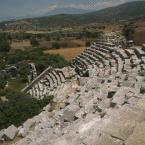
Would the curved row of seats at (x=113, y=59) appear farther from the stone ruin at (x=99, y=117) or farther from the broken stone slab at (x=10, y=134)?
the broken stone slab at (x=10, y=134)

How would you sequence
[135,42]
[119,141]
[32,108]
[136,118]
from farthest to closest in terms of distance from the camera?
[135,42] → [32,108] → [136,118] → [119,141]

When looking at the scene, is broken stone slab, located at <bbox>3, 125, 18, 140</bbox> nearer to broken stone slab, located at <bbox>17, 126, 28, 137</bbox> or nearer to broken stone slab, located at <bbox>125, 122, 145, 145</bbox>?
broken stone slab, located at <bbox>17, 126, 28, 137</bbox>

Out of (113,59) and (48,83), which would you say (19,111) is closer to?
(113,59)

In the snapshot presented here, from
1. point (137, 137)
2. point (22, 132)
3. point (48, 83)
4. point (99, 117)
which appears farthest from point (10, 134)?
point (48, 83)

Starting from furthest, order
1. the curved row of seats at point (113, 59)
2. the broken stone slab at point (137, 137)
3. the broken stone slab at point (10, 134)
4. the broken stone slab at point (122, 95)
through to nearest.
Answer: the curved row of seats at point (113, 59) < the broken stone slab at point (10, 134) < the broken stone slab at point (122, 95) < the broken stone slab at point (137, 137)

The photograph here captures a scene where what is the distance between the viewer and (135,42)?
36.3m

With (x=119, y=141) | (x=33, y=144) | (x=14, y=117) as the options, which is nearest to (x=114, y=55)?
(x=14, y=117)

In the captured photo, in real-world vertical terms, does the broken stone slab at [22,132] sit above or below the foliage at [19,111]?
above

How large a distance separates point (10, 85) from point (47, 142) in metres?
31.4

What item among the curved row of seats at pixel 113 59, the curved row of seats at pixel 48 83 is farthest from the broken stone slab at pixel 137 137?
the curved row of seats at pixel 48 83

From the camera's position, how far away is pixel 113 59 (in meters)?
24.9

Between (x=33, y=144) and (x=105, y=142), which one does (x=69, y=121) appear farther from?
(x=105, y=142)

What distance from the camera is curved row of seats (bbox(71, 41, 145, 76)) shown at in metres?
20.7

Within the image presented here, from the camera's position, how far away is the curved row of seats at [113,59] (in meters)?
20.7
